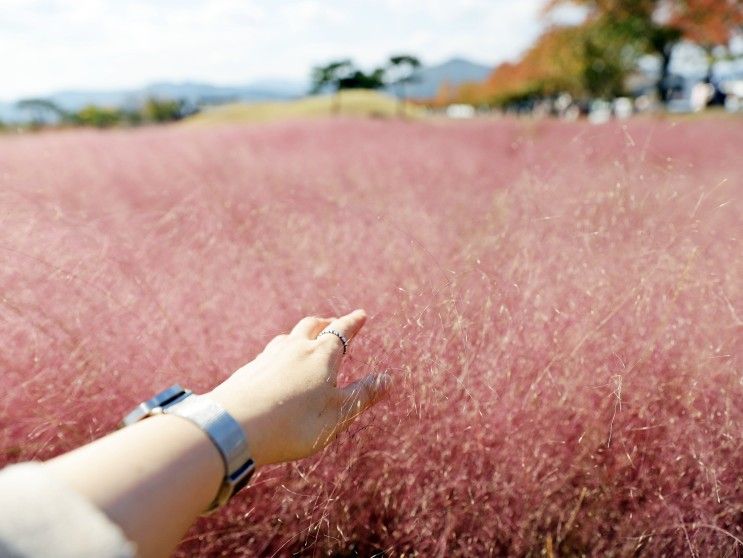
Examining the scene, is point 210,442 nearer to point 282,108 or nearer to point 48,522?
point 48,522

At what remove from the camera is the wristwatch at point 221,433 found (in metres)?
0.68

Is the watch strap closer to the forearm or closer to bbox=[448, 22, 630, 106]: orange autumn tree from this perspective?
the forearm

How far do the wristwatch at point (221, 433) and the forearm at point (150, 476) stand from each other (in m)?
0.01

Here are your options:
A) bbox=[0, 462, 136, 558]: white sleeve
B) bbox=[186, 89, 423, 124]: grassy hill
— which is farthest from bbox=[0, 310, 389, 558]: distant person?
bbox=[186, 89, 423, 124]: grassy hill

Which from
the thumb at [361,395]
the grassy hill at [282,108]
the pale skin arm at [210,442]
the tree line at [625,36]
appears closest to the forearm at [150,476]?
the pale skin arm at [210,442]

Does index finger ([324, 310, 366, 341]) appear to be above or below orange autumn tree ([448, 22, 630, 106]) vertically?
below

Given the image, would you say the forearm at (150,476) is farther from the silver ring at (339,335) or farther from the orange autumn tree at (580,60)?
the orange autumn tree at (580,60)

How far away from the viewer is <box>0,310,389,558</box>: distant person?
0.50 metres

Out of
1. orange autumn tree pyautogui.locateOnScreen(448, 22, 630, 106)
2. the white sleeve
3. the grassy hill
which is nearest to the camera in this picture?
the white sleeve

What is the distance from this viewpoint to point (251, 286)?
1255 mm

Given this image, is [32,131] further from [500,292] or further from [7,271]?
[500,292]

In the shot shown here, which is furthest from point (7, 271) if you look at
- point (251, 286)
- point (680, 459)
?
point (680, 459)

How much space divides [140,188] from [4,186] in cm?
136

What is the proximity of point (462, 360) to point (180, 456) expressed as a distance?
0.45 m
